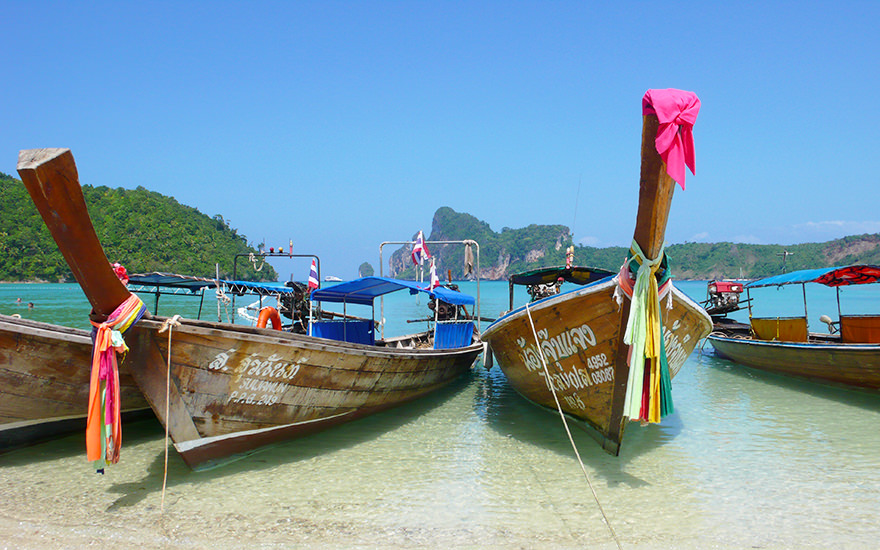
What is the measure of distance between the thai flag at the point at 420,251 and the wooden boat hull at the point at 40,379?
21.4 feet

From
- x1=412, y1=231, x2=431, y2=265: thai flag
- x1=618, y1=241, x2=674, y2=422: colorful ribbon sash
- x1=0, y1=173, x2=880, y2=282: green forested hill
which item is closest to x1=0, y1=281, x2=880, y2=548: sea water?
x1=618, y1=241, x2=674, y2=422: colorful ribbon sash

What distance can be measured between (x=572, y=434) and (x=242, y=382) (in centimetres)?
470

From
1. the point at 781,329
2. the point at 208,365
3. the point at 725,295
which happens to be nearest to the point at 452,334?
the point at 208,365

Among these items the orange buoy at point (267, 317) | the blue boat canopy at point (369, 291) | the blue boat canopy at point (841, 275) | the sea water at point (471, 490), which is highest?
the blue boat canopy at point (841, 275)

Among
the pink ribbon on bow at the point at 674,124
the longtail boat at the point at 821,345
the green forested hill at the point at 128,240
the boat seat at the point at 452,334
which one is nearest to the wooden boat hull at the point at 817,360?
the longtail boat at the point at 821,345

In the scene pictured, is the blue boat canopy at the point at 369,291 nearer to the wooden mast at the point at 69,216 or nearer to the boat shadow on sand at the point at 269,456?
the boat shadow on sand at the point at 269,456

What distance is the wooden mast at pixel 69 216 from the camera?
3582 mm

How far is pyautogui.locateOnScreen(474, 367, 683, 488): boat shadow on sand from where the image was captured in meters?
6.24

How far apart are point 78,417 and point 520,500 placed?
561cm

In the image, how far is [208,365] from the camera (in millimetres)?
5266

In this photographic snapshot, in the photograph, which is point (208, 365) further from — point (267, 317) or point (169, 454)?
point (267, 317)

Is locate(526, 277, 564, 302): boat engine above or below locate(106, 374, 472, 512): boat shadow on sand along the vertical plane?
above

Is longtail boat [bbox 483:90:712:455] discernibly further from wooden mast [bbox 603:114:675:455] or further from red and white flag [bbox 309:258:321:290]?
red and white flag [bbox 309:258:321:290]

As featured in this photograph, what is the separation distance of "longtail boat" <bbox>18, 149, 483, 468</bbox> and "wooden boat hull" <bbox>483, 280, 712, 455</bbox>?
217 cm
